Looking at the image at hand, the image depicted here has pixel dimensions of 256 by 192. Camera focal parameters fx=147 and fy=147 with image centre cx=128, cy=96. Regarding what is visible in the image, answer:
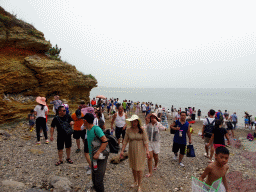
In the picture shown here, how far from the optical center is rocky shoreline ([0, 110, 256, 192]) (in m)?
3.62

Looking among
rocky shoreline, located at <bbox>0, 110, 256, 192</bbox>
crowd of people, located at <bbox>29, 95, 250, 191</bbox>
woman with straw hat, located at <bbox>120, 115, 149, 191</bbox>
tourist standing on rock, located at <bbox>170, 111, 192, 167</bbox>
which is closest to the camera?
crowd of people, located at <bbox>29, 95, 250, 191</bbox>

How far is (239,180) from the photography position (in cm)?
455

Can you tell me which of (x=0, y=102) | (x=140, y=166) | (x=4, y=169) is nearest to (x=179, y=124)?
(x=140, y=166)

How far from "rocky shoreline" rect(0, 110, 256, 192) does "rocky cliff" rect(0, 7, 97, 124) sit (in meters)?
2.95

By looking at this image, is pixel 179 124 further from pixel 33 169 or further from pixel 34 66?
pixel 34 66

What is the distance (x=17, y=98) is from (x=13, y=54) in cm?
283

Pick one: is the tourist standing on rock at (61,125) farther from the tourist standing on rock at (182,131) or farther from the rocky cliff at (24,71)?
the rocky cliff at (24,71)

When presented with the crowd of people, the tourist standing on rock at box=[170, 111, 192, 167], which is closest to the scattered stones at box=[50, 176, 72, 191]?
the crowd of people

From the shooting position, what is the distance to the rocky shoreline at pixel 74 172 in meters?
3.62

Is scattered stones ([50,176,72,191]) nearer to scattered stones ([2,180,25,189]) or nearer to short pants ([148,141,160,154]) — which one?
scattered stones ([2,180,25,189])

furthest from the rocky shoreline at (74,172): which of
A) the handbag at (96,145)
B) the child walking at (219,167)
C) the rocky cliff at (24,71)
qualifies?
the rocky cliff at (24,71)

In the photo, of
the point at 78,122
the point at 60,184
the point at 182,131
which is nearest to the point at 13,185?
the point at 60,184

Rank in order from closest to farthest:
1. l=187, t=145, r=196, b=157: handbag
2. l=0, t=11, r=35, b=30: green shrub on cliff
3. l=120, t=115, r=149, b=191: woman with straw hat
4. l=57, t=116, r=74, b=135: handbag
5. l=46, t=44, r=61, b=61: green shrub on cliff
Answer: l=120, t=115, r=149, b=191: woman with straw hat, l=57, t=116, r=74, b=135: handbag, l=187, t=145, r=196, b=157: handbag, l=0, t=11, r=35, b=30: green shrub on cliff, l=46, t=44, r=61, b=61: green shrub on cliff

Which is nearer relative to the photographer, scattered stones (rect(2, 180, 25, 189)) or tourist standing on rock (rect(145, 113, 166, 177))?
scattered stones (rect(2, 180, 25, 189))
